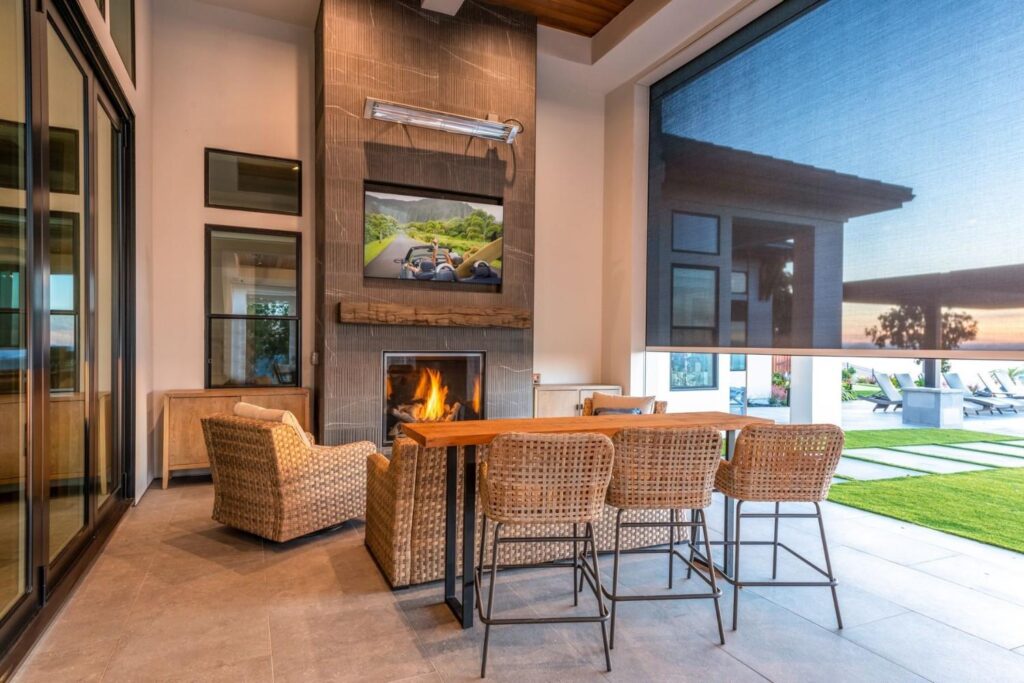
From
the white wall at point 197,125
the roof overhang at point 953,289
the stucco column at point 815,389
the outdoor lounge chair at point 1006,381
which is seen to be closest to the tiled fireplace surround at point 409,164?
the white wall at point 197,125

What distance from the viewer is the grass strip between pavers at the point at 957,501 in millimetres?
3979

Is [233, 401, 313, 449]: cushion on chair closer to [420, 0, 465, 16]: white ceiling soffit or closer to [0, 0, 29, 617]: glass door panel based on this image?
[0, 0, 29, 617]: glass door panel

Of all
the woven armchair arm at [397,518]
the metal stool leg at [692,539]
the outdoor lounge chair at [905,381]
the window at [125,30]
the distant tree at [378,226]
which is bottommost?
the metal stool leg at [692,539]

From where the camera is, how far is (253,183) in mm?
5383

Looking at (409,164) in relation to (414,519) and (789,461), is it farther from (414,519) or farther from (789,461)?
(789,461)

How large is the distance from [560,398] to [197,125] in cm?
437

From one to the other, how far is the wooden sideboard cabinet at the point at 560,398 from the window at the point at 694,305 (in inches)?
40.3

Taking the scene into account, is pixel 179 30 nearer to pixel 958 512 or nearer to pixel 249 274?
pixel 249 274

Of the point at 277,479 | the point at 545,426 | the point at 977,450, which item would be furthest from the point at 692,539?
the point at 977,450

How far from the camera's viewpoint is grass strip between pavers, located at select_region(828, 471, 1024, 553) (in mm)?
3979

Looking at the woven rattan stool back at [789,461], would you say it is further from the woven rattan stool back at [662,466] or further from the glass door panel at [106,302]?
the glass door panel at [106,302]

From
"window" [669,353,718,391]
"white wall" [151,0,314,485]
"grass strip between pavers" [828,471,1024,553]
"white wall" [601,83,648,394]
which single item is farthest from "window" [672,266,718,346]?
"white wall" [151,0,314,485]

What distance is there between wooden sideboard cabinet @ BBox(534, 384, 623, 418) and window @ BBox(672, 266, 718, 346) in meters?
1.02

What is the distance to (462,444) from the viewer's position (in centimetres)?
236
